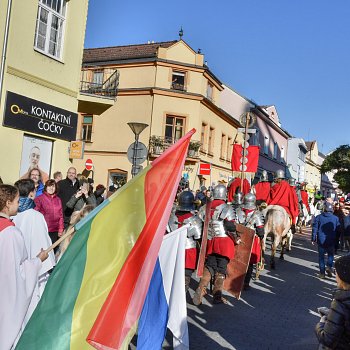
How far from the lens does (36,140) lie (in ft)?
39.8

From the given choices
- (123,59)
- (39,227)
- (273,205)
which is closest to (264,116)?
(123,59)

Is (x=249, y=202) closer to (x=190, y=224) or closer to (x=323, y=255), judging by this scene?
(x=323, y=255)

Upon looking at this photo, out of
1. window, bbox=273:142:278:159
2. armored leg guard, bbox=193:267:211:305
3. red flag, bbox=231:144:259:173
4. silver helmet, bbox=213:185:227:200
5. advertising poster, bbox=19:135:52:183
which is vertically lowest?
armored leg guard, bbox=193:267:211:305

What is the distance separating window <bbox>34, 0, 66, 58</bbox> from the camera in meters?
12.0

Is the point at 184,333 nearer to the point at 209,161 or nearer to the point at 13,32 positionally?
the point at 13,32

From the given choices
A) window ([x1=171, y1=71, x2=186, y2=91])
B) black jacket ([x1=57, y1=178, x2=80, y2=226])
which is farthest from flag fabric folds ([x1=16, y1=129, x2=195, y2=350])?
window ([x1=171, y1=71, x2=186, y2=91])

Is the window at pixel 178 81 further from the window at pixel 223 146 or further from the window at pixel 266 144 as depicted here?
the window at pixel 266 144

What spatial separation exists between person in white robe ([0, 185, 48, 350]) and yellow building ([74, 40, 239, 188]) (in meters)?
23.0

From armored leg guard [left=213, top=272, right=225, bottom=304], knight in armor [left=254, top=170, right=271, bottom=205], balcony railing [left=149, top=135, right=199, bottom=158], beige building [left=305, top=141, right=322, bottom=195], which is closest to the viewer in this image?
armored leg guard [left=213, top=272, right=225, bottom=304]

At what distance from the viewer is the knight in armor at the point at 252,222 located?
29.1 feet

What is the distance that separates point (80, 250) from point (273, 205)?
9.42 meters

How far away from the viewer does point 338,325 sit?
9.28ft

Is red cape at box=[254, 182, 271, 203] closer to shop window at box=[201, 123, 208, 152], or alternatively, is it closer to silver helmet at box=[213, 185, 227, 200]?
silver helmet at box=[213, 185, 227, 200]

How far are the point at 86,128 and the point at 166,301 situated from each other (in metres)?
26.8
